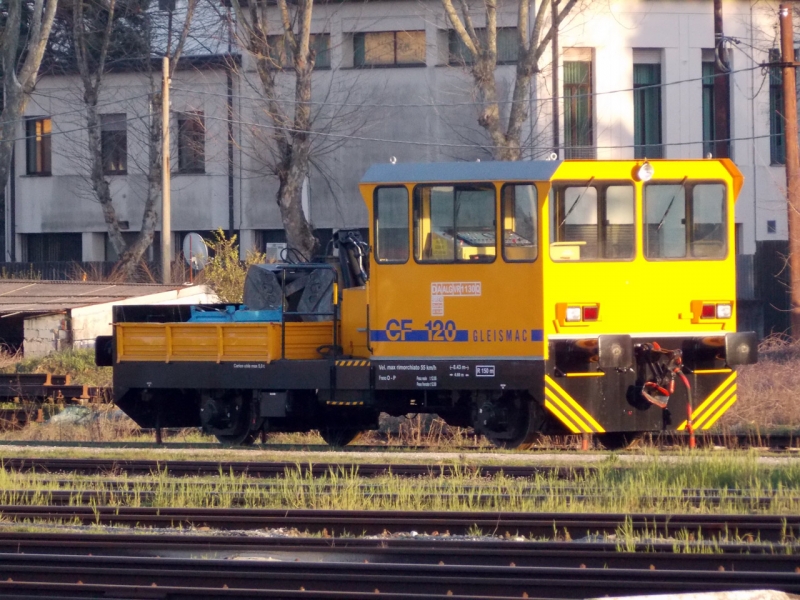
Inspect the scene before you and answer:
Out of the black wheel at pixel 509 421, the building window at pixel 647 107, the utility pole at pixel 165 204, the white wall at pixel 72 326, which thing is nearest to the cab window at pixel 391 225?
the black wheel at pixel 509 421

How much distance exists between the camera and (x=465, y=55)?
1126 inches

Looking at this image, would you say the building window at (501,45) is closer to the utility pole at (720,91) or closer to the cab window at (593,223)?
the utility pole at (720,91)

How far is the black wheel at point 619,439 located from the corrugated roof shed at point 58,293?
44.5 feet

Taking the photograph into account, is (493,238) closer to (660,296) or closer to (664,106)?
(660,296)

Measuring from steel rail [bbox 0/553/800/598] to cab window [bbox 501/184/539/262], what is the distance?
5.40 metres

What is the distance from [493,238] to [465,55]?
18.2m

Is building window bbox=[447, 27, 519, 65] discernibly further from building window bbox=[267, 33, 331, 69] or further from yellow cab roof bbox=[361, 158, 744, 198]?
yellow cab roof bbox=[361, 158, 744, 198]

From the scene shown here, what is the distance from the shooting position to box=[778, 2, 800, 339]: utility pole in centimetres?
1992

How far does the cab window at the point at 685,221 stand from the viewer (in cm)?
1186

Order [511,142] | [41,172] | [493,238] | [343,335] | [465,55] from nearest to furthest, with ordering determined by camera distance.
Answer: [493,238] → [343,335] → [511,142] → [465,55] → [41,172]

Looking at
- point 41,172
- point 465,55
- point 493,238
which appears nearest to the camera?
point 493,238

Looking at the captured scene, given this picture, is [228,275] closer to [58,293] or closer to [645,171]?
[58,293]

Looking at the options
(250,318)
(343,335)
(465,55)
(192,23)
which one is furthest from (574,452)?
(192,23)

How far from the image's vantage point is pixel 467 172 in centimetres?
1159
